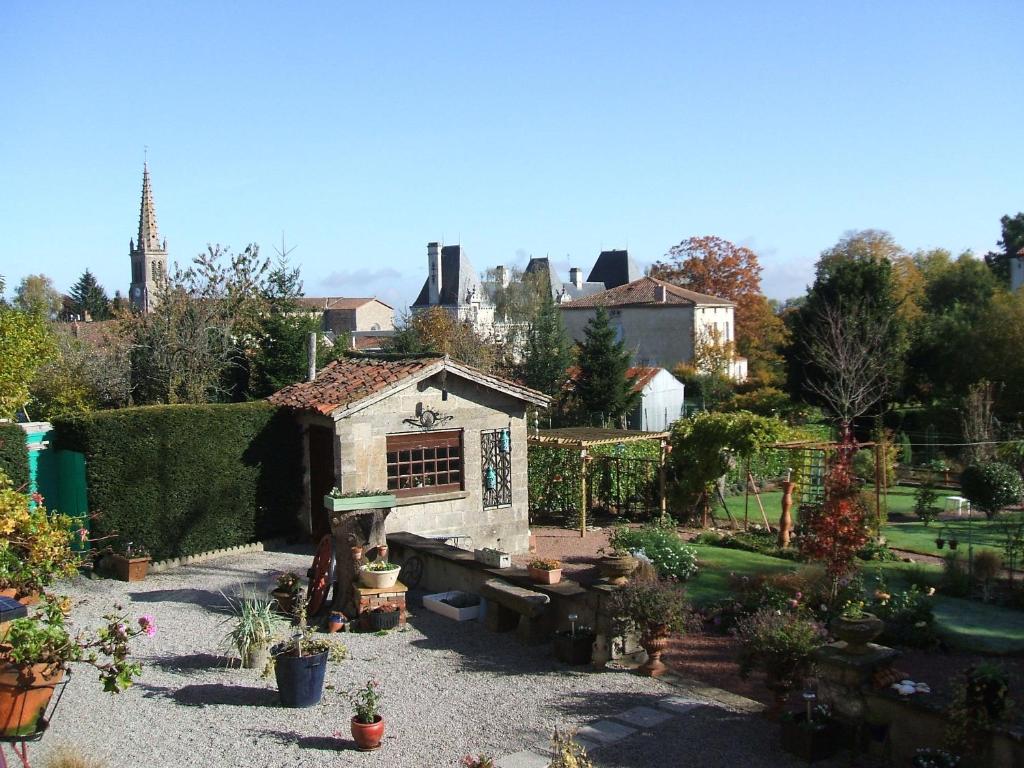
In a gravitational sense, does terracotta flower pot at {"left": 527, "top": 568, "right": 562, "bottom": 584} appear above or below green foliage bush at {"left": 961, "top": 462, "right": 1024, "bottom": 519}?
below

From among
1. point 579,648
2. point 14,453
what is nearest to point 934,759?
point 579,648

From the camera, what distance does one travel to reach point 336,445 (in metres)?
16.1

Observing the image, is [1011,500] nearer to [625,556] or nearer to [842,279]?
[625,556]

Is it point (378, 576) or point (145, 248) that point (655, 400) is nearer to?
point (378, 576)

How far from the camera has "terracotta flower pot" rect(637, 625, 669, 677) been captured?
398 inches

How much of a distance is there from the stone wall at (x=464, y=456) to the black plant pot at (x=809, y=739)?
939 centimetres

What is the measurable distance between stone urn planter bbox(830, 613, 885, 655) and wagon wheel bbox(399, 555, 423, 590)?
7.32m

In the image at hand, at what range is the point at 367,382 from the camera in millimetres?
16797

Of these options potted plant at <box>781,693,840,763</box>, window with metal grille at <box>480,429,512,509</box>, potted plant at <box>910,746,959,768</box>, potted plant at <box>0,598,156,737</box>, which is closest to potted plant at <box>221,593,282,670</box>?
potted plant at <box>0,598,156,737</box>

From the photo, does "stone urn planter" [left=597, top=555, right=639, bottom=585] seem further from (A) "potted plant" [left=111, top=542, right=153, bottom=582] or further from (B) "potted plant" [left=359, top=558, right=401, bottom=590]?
(A) "potted plant" [left=111, top=542, right=153, bottom=582]

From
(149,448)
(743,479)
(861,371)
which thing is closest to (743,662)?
(149,448)

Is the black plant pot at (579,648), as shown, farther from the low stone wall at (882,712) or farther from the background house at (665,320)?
the background house at (665,320)

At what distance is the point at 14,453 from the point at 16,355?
5.57ft

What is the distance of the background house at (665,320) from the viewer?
52.6 m
